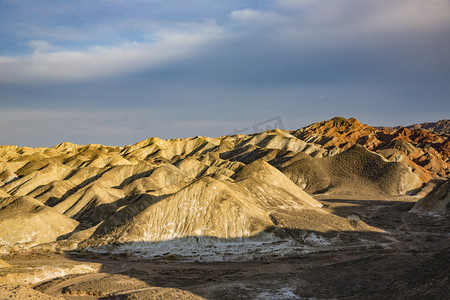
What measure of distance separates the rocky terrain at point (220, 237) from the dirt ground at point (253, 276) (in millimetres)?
108

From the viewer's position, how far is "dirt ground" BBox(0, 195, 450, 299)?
28703mm

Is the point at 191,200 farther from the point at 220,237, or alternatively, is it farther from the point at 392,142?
the point at 392,142

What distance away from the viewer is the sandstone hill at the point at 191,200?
5016cm

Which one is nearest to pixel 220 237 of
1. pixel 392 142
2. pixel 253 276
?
pixel 253 276

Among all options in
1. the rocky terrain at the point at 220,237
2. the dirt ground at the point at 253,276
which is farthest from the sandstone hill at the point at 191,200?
the dirt ground at the point at 253,276

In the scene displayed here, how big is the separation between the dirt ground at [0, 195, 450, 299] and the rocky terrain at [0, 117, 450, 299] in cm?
11

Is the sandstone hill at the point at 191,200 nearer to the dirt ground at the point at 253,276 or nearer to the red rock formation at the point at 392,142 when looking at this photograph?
the red rock formation at the point at 392,142

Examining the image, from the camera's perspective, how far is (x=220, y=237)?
49.3 metres

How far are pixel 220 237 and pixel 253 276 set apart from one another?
40.9 ft

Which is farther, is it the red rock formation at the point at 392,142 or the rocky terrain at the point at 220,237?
the red rock formation at the point at 392,142

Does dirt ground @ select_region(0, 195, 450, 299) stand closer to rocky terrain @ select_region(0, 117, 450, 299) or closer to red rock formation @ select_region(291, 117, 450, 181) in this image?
rocky terrain @ select_region(0, 117, 450, 299)

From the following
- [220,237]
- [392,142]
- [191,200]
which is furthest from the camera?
[392,142]

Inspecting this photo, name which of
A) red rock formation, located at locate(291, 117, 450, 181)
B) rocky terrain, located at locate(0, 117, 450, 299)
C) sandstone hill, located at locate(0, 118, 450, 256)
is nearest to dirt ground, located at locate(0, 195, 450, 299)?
rocky terrain, located at locate(0, 117, 450, 299)

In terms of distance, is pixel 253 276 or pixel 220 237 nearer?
pixel 253 276
